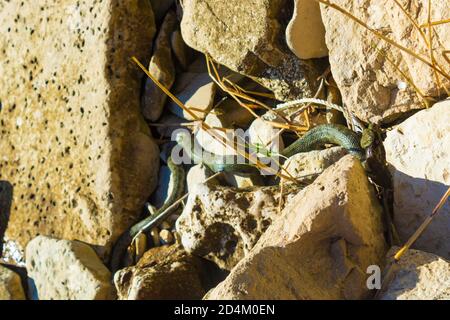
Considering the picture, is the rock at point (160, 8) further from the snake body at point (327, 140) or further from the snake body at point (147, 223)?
the snake body at point (327, 140)

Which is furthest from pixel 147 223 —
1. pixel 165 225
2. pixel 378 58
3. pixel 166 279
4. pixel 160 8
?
pixel 378 58

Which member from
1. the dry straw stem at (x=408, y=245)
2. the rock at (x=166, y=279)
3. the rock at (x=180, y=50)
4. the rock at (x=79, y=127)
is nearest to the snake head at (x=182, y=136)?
the rock at (x=79, y=127)

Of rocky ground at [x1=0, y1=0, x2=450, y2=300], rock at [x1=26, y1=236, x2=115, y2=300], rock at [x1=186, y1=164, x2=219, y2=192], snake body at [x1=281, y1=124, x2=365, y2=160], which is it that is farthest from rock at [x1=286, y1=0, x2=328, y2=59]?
rock at [x1=26, y1=236, x2=115, y2=300]

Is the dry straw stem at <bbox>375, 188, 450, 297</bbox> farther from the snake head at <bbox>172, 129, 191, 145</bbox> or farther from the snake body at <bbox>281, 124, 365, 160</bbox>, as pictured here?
the snake head at <bbox>172, 129, 191, 145</bbox>

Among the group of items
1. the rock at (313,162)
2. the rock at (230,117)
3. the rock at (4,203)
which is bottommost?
the rock at (4,203)
